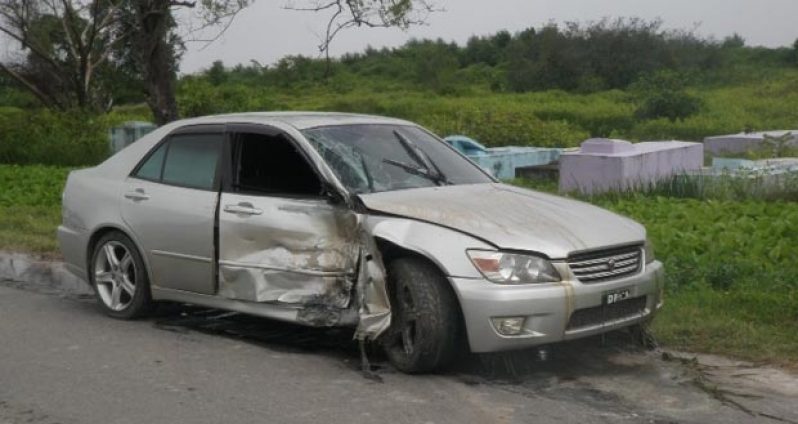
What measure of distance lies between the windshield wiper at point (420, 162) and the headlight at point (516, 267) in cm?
134

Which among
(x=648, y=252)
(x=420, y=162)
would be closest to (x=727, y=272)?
(x=648, y=252)

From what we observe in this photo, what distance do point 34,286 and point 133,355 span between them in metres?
3.29

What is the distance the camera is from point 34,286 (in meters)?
9.99

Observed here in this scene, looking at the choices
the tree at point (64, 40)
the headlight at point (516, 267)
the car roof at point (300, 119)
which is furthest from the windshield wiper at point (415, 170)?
the tree at point (64, 40)

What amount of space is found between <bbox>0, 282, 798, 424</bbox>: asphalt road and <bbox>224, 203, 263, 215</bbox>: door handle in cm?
88

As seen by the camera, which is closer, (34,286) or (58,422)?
(58,422)

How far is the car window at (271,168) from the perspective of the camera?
7234mm

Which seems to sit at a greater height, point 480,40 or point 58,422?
point 480,40

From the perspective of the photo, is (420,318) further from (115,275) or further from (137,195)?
(115,275)

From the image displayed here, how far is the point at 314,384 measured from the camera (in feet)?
20.8

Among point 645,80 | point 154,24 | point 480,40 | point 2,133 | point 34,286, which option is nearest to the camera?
point 34,286

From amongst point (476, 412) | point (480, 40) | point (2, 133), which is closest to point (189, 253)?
point (476, 412)

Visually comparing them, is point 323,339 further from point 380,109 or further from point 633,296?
point 380,109

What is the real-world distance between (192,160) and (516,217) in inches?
101
